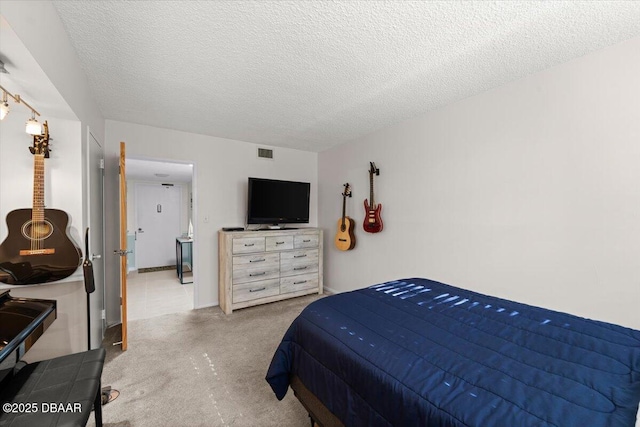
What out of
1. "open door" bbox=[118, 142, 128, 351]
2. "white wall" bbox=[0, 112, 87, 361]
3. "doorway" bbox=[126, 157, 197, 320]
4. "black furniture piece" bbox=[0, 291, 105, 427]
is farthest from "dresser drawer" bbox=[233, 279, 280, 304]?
"black furniture piece" bbox=[0, 291, 105, 427]

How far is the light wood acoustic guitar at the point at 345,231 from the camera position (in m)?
4.00

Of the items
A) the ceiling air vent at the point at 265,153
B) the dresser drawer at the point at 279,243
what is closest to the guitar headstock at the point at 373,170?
the dresser drawer at the point at 279,243

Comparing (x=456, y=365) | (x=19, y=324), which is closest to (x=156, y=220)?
(x=19, y=324)

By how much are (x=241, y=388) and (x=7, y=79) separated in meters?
2.37

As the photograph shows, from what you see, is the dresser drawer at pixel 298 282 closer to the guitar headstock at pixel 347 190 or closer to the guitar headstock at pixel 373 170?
the guitar headstock at pixel 347 190

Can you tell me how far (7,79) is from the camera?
1.44 meters

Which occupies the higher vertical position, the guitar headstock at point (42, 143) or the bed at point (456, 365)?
the guitar headstock at point (42, 143)

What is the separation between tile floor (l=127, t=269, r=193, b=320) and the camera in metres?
3.74

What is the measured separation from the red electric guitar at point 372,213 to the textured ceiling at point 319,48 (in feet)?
3.05

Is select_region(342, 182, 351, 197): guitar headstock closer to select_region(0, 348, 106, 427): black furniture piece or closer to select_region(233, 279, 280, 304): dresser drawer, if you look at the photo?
select_region(233, 279, 280, 304): dresser drawer

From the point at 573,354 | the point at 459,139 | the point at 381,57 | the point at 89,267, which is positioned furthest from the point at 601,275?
the point at 89,267

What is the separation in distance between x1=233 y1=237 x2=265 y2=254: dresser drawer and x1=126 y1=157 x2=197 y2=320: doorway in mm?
2045

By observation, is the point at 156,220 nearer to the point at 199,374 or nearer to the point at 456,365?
the point at 199,374

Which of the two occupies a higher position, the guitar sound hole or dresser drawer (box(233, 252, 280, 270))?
the guitar sound hole
